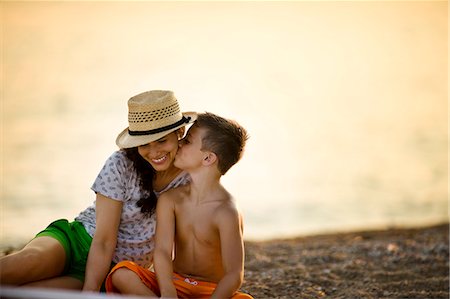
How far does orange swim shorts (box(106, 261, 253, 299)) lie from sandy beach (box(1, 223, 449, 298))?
3.54 feet

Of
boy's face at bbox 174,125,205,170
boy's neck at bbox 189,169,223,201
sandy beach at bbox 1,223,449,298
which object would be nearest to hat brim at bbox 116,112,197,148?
boy's face at bbox 174,125,205,170

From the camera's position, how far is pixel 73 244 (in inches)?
172

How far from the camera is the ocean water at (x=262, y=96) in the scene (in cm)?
1084

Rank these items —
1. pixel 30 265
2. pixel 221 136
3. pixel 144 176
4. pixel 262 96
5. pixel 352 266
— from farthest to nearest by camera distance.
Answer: pixel 262 96 → pixel 352 266 → pixel 144 176 → pixel 221 136 → pixel 30 265

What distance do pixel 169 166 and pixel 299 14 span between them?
1130 cm

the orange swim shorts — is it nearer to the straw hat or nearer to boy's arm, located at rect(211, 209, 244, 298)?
boy's arm, located at rect(211, 209, 244, 298)

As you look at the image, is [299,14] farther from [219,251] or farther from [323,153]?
[219,251]

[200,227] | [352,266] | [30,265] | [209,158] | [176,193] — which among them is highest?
[209,158]

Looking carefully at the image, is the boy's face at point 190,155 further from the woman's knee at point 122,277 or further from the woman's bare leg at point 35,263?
the woman's bare leg at point 35,263

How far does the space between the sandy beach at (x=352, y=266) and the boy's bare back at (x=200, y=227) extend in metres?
1.03

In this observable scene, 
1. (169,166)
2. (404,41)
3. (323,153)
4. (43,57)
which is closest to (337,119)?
(323,153)

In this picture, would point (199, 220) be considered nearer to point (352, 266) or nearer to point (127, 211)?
point (127, 211)

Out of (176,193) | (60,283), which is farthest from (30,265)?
(176,193)

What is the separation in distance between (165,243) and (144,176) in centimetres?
38
